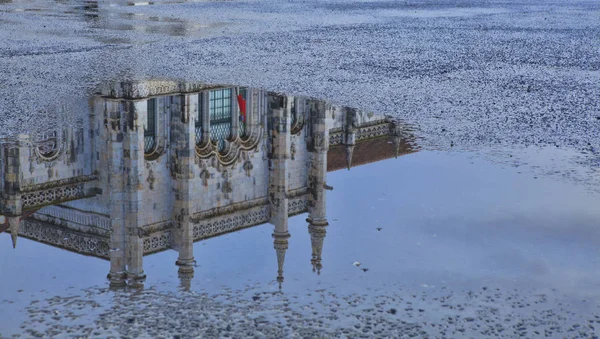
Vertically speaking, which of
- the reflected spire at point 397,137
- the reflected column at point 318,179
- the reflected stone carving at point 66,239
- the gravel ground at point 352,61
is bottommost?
the reflected stone carving at point 66,239

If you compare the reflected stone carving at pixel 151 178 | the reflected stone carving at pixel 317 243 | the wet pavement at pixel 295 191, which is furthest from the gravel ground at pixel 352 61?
the reflected stone carving at pixel 317 243

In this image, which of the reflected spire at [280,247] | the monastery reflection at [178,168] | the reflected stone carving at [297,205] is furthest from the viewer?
the reflected stone carving at [297,205]

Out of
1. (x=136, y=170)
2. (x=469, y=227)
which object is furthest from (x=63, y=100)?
(x=469, y=227)

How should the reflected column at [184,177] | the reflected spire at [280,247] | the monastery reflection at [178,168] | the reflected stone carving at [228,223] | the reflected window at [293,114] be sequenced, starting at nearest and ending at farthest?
1. the reflected spire at [280,247]
2. the reflected column at [184,177]
3. the monastery reflection at [178,168]
4. the reflected stone carving at [228,223]
5. the reflected window at [293,114]

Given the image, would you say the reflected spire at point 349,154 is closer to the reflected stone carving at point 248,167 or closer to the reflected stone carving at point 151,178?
the reflected stone carving at point 248,167

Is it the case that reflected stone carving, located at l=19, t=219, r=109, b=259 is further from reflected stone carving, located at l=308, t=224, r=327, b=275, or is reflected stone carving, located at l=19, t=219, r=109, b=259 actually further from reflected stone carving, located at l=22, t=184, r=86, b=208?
reflected stone carving, located at l=308, t=224, r=327, b=275

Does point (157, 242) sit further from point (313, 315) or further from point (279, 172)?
point (279, 172)
